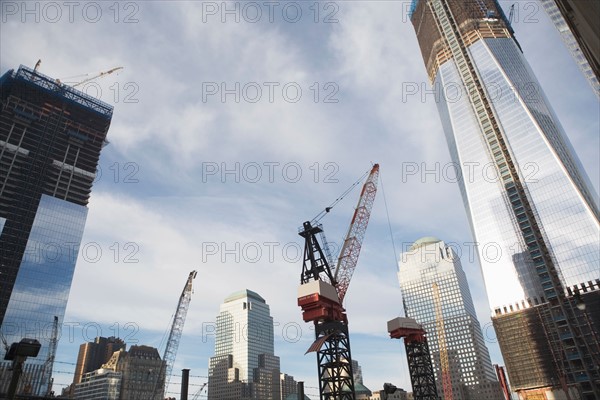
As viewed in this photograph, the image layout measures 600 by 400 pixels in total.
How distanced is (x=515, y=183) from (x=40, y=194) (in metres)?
181

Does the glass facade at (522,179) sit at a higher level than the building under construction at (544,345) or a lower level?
higher

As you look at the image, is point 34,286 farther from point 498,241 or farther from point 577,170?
point 577,170

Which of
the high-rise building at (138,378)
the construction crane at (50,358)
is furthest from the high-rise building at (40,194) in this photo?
the high-rise building at (138,378)

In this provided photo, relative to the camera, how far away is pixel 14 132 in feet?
555

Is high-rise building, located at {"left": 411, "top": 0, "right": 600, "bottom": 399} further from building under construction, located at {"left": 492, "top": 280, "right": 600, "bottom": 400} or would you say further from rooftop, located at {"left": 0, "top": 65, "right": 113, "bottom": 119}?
rooftop, located at {"left": 0, "top": 65, "right": 113, "bottom": 119}

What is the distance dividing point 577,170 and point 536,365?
70747 mm

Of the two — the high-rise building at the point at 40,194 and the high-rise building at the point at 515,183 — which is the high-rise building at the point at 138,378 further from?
the high-rise building at the point at 515,183

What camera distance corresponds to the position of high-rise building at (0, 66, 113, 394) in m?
138

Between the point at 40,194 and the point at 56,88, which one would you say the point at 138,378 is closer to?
the point at 40,194

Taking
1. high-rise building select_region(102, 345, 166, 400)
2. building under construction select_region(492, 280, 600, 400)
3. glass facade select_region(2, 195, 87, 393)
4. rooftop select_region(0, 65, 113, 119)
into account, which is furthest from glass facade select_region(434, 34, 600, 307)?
rooftop select_region(0, 65, 113, 119)

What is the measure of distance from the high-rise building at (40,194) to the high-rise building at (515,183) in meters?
154

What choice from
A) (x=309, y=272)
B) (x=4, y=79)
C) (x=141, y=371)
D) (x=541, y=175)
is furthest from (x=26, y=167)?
(x=541, y=175)

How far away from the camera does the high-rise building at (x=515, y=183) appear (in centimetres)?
12675

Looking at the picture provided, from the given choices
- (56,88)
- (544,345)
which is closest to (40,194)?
(56,88)
